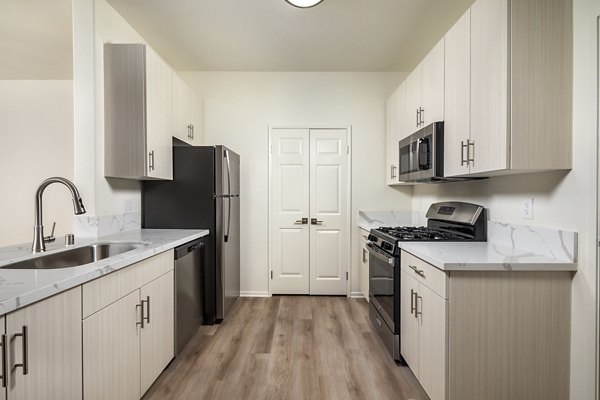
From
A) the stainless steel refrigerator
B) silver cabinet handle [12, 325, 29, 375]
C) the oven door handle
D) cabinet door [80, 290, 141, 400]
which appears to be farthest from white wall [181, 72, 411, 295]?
silver cabinet handle [12, 325, 29, 375]

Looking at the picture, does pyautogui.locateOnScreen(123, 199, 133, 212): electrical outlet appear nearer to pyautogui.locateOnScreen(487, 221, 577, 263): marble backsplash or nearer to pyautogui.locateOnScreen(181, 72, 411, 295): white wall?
pyautogui.locateOnScreen(181, 72, 411, 295): white wall

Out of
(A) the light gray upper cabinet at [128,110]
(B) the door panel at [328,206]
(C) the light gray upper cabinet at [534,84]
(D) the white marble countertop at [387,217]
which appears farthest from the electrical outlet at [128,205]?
(C) the light gray upper cabinet at [534,84]

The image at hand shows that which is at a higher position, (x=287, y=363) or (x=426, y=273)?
(x=426, y=273)

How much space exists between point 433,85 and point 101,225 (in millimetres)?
2745

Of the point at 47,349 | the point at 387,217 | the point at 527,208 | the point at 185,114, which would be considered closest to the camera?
the point at 47,349

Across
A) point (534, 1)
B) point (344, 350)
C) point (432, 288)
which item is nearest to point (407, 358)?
point (344, 350)

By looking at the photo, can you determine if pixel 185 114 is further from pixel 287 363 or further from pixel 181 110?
pixel 287 363

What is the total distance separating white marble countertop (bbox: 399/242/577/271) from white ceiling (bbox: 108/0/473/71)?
6.21 feet

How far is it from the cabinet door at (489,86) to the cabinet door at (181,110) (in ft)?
8.13

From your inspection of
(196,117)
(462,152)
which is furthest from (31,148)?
(462,152)

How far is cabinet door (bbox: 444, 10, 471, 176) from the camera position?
1.99 meters

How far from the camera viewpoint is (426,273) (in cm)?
186

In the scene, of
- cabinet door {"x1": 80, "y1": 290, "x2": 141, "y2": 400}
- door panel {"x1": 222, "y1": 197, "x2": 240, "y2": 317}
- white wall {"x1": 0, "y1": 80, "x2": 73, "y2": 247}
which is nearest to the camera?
cabinet door {"x1": 80, "y1": 290, "x2": 141, "y2": 400}

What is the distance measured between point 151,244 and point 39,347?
42.0 inches
